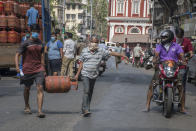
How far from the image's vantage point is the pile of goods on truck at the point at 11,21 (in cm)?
1755

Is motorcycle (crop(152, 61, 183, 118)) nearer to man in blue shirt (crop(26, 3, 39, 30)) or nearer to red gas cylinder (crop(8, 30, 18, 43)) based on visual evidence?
man in blue shirt (crop(26, 3, 39, 30))

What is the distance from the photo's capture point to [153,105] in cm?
1060

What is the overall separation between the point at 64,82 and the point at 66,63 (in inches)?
257

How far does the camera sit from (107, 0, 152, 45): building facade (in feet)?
286

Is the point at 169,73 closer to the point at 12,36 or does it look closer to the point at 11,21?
the point at 12,36

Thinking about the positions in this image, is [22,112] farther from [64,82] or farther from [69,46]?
[69,46]

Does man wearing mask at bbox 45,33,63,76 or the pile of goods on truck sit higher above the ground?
the pile of goods on truck

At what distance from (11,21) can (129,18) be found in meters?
70.7

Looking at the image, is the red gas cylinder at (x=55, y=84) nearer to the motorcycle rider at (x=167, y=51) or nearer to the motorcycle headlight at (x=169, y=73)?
the motorcycle rider at (x=167, y=51)

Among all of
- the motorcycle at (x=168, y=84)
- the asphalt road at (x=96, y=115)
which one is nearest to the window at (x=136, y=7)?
the asphalt road at (x=96, y=115)

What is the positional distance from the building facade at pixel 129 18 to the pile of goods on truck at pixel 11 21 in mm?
68511

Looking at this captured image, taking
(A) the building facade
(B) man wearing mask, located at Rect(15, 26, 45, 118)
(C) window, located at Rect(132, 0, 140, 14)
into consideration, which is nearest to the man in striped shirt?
(B) man wearing mask, located at Rect(15, 26, 45, 118)

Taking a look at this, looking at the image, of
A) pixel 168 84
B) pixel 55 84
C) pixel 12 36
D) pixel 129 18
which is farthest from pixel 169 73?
pixel 129 18

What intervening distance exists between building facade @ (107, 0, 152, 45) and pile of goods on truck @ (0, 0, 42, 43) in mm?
68511
